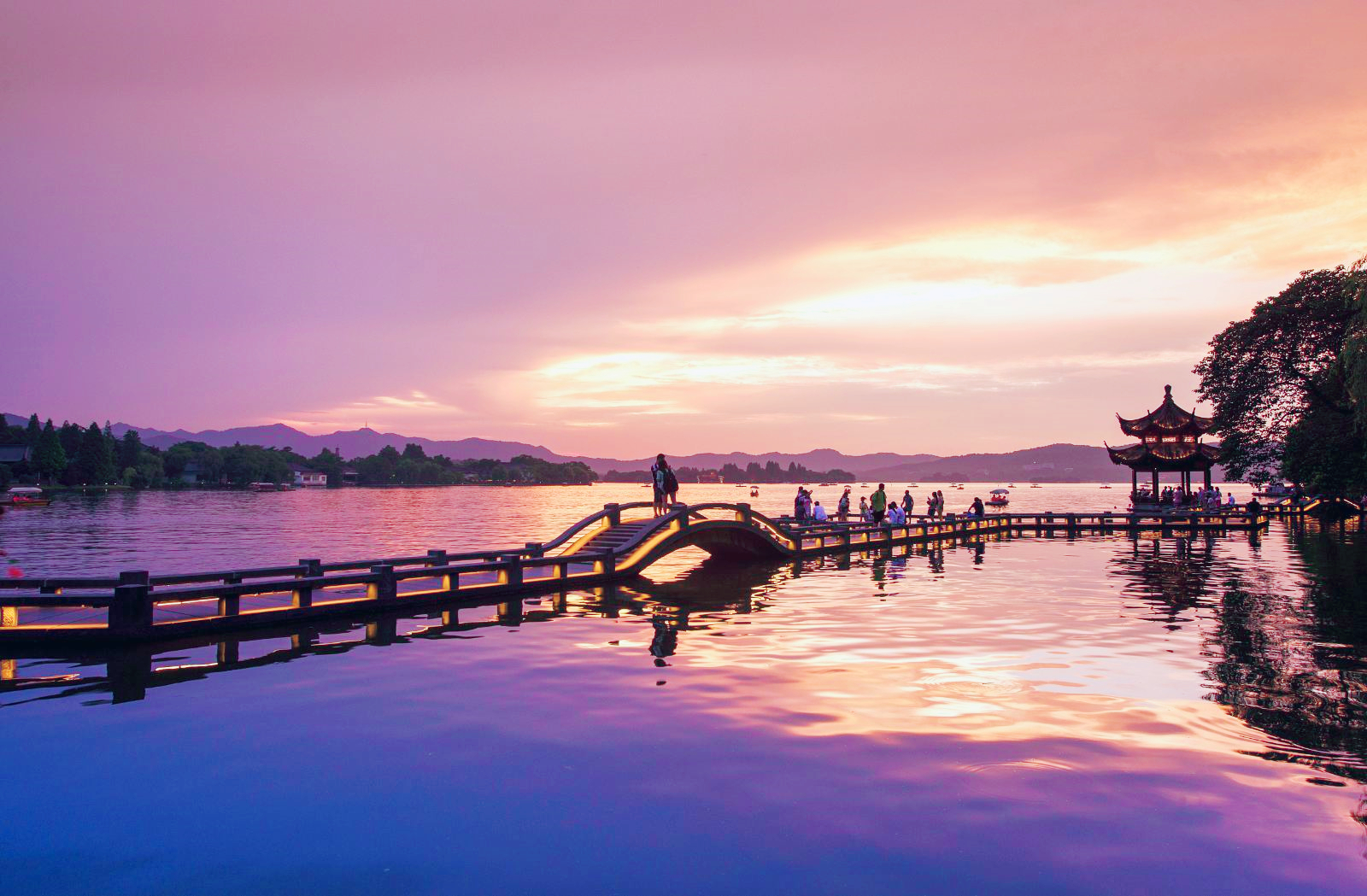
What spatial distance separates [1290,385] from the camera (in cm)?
3703

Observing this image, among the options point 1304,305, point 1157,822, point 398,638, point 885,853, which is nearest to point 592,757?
point 885,853

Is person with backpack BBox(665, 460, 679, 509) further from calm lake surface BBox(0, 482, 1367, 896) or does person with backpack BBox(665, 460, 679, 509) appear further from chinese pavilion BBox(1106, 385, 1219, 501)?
chinese pavilion BBox(1106, 385, 1219, 501)

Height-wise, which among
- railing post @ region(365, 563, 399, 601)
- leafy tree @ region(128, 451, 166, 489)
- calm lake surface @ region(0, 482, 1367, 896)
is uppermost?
leafy tree @ region(128, 451, 166, 489)

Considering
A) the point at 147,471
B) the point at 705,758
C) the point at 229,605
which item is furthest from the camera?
the point at 147,471

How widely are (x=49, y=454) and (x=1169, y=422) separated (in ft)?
472

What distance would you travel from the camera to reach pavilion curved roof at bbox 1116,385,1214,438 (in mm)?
53188

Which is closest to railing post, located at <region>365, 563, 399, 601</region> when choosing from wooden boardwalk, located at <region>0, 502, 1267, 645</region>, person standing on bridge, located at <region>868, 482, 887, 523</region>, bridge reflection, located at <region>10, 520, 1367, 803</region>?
wooden boardwalk, located at <region>0, 502, 1267, 645</region>

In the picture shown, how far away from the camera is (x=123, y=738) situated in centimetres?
934

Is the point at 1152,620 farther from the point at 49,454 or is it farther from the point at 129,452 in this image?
the point at 129,452

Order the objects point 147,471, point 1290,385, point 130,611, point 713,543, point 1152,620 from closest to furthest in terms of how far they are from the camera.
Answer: point 130,611 → point 1152,620 → point 713,543 → point 1290,385 → point 147,471

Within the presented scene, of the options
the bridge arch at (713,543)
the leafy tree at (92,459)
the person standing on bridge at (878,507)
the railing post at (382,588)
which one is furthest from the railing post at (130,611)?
the leafy tree at (92,459)

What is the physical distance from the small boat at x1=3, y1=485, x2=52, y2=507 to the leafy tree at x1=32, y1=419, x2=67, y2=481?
10.8m

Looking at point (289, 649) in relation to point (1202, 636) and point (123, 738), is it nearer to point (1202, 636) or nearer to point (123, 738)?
point (123, 738)

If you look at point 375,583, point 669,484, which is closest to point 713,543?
point 669,484
